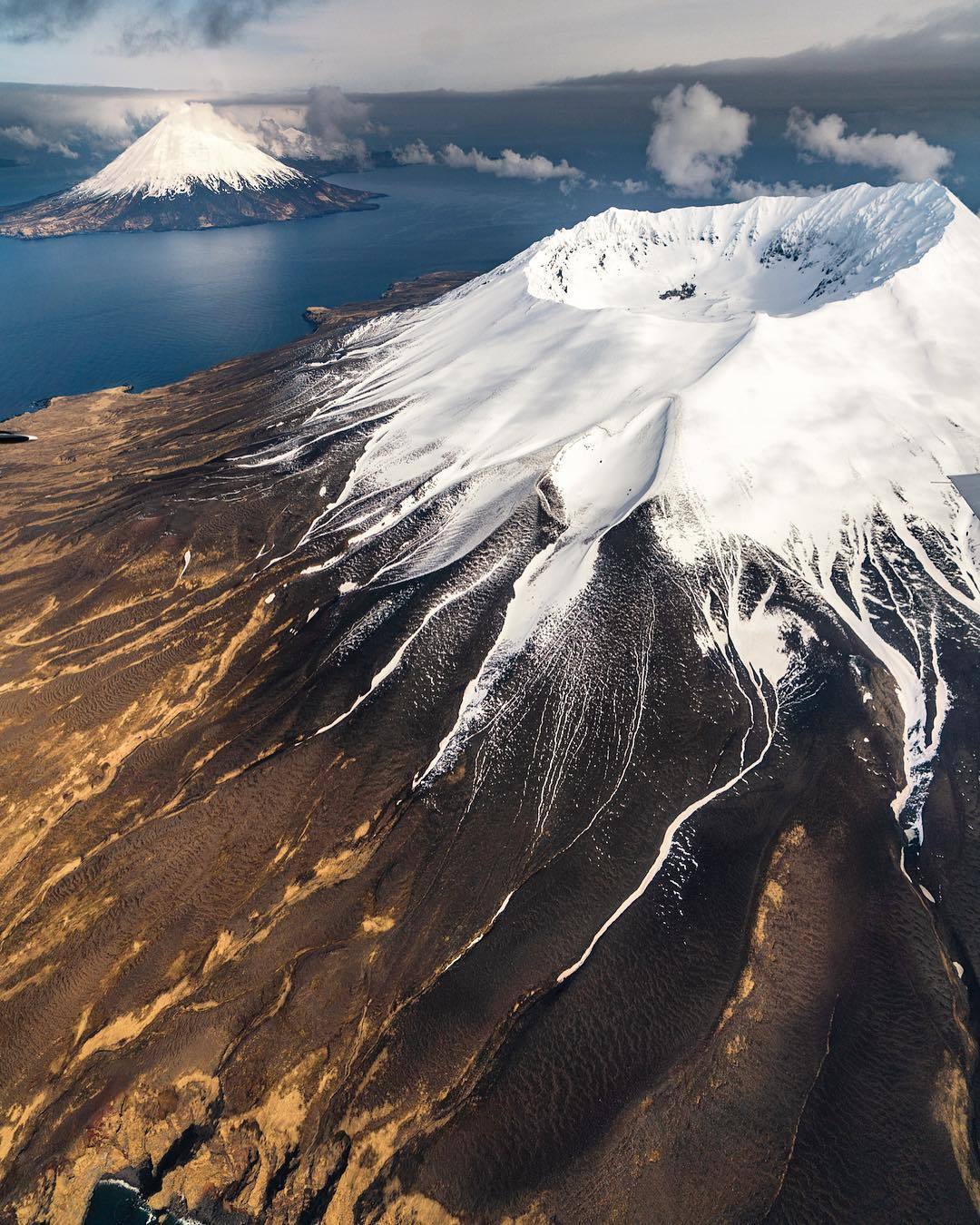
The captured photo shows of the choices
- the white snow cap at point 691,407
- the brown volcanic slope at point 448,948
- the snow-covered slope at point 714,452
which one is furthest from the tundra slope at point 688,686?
the white snow cap at point 691,407

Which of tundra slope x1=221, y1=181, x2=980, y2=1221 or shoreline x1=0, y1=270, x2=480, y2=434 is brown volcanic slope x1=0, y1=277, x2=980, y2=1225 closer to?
tundra slope x1=221, y1=181, x2=980, y2=1221

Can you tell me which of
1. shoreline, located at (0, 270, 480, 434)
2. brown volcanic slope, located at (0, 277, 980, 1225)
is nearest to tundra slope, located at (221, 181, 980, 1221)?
brown volcanic slope, located at (0, 277, 980, 1225)

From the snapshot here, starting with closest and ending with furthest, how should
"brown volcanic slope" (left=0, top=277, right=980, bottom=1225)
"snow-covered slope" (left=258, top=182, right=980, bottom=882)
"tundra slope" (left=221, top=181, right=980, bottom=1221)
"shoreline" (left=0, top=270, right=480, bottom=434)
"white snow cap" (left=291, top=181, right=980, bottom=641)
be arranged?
"brown volcanic slope" (left=0, top=277, right=980, bottom=1225), "tundra slope" (left=221, top=181, right=980, bottom=1221), "snow-covered slope" (left=258, top=182, right=980, bottom=882), "white snow cap" (left=291, top=181, right=980, bottom=641), "shoreline" (left=0, top=270, right=480, bottom=434)

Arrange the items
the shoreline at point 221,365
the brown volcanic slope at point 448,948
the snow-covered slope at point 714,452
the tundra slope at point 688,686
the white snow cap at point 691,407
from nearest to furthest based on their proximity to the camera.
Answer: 1. the brown volcanic slope at point 448,948
2. the tundra slope at point 688,686
3. the snow-covered slope at point 714,452
4. the white snow cap at point 691,407
5. the shoreline at point 221,365

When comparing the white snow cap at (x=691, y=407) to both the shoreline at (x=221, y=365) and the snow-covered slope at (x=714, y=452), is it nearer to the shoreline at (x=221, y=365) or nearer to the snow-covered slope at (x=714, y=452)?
the snow-covered slope at (x=714, y=452)

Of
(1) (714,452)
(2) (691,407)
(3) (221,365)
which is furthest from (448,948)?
(3) (221,365)

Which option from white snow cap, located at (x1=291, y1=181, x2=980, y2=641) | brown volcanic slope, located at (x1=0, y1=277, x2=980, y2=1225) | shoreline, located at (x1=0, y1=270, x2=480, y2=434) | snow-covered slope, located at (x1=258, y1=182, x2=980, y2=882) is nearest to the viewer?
brown volcanic slope, located at (x1=0, y1=277, x2=980, y2=1225)

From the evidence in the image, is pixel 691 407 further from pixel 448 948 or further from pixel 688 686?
pixel 448 948
